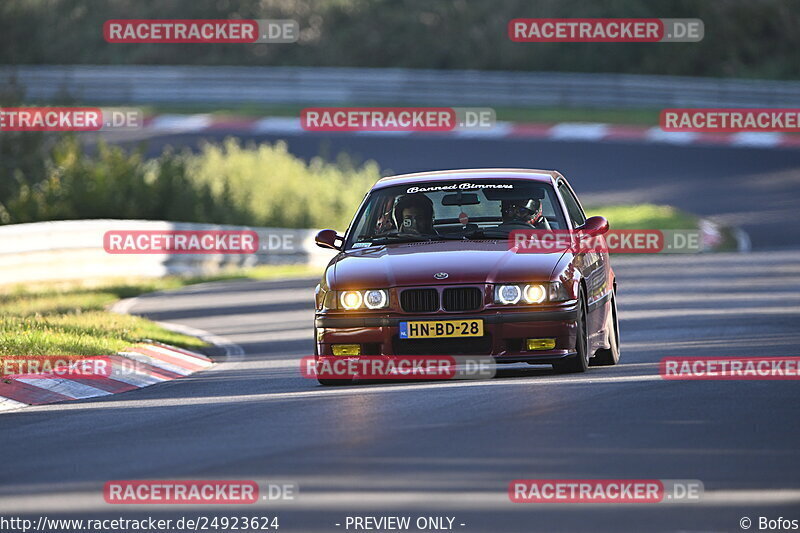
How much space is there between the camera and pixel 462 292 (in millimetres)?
11633

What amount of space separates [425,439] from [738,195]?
26514mm

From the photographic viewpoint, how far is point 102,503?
7777mm

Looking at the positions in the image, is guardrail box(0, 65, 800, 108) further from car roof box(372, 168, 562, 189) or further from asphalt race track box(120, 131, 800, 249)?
car roof box(372, 168, 562, 189)

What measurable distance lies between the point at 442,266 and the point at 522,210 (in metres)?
1.41

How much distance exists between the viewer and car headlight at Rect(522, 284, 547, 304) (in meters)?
11.6

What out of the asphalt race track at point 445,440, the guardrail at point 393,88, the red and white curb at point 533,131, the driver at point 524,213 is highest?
the guardrail at point 393,88

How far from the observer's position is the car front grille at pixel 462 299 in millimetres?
11609

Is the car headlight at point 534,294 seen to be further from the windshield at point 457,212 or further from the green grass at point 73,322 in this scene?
the green grass at point 73,322

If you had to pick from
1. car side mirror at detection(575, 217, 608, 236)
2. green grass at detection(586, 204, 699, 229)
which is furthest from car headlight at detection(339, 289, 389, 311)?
green grass at detection(586, 204, 699, 229)

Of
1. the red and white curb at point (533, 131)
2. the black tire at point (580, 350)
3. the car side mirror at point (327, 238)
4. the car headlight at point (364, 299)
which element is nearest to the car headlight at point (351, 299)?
the car headlight at point (364, 299)

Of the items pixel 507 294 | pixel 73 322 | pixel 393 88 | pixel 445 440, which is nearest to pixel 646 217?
pixel 393 88

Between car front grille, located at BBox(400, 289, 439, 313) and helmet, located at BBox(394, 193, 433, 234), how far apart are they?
1.25m

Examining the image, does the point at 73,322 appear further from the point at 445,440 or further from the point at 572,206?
the point at 445,440

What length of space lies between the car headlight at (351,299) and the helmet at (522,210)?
165cm
